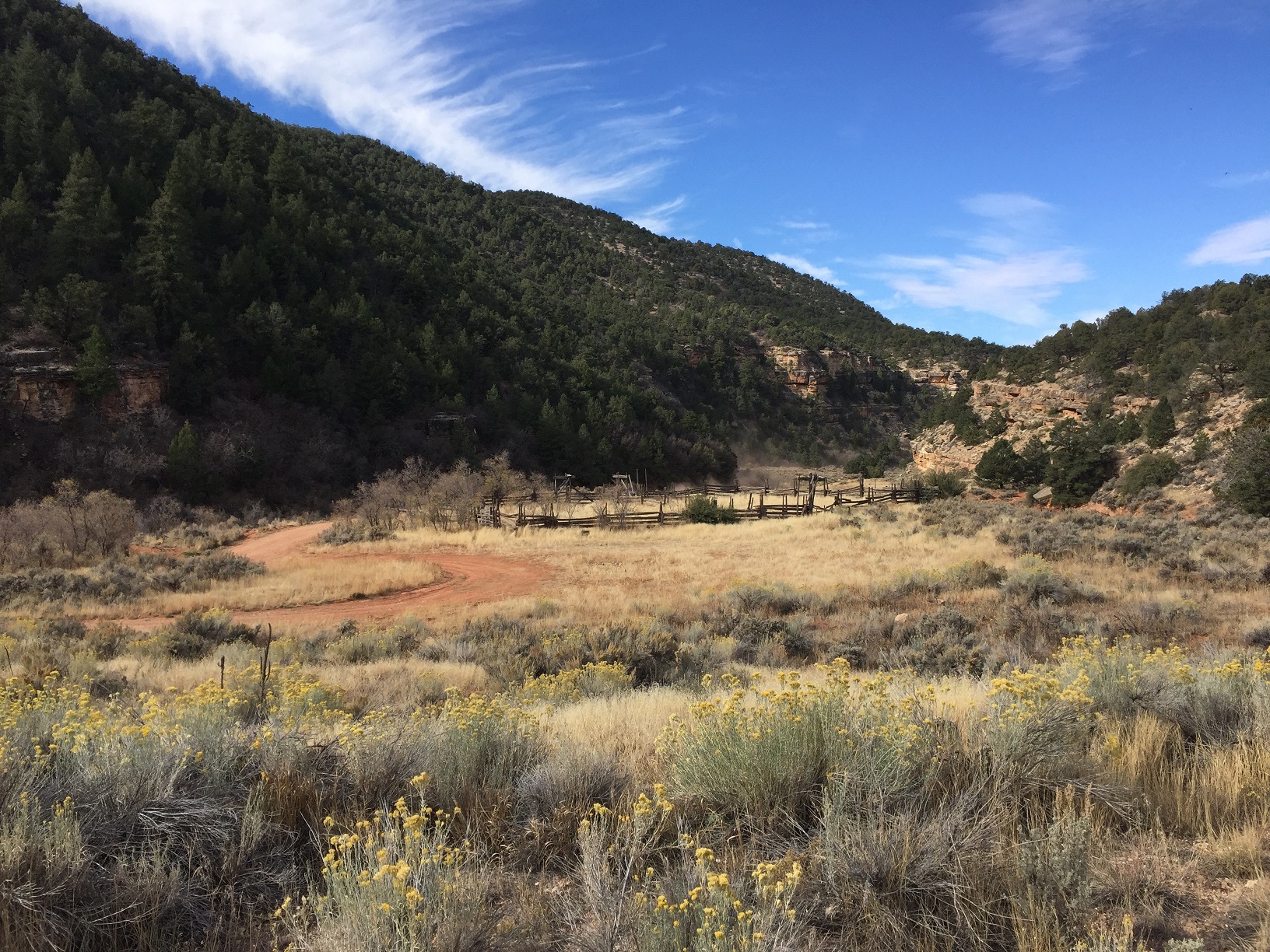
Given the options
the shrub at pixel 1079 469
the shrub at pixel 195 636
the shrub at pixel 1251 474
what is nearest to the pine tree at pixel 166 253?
the shrub at pixel 195 636

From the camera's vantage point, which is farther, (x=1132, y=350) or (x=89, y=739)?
(x=1132, y=350)

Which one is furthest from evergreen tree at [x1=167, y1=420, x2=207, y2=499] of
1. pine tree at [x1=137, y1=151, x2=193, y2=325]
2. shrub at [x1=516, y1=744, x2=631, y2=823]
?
shrub at [x1=516, y1=744, x2=631, y2=823]

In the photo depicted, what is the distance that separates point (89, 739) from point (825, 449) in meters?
79.7

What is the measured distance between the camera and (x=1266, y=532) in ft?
62.6

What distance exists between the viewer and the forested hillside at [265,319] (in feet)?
105

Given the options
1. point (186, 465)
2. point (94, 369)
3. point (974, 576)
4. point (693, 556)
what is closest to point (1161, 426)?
point (974, 576)

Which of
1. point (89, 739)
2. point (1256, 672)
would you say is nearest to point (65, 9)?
point (89, 739)

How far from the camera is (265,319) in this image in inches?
1532

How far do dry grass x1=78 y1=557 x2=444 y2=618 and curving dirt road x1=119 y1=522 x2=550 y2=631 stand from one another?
0.33 metres

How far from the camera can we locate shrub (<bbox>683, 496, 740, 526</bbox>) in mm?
30828

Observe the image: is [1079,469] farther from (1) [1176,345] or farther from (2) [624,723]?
(2) [624,723]

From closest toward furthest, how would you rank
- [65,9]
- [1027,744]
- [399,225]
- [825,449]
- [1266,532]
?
1. [1027,744]
2. [1266,532]
3. [65,9]
4. [399,225]
5. [825,449]

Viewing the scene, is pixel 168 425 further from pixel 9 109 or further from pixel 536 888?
pixel 536 888

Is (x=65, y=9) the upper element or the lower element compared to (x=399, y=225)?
upper
